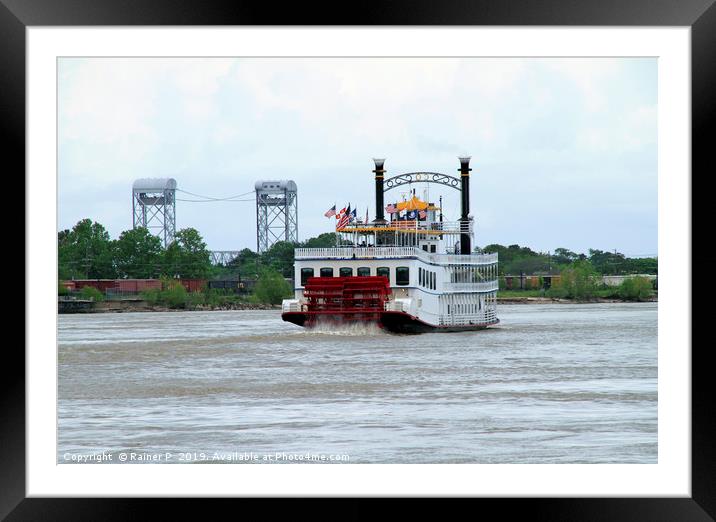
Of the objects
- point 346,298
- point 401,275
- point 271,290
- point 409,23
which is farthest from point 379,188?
point 409,23

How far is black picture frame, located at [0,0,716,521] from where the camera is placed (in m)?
5.05

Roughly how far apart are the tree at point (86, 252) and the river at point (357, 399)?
102 ft

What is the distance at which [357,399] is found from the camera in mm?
15297

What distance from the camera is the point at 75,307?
56031 millimetres

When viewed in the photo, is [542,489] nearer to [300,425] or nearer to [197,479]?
[197,479]

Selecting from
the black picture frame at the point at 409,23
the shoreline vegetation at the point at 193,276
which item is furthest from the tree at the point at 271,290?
the black picture frame at the point at 409,23

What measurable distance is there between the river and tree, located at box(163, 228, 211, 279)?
30120 mm

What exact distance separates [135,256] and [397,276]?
37.2 m

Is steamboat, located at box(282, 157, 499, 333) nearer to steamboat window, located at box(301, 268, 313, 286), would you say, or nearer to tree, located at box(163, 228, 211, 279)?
steamboat window, located at box(301, 268, 313, 286)

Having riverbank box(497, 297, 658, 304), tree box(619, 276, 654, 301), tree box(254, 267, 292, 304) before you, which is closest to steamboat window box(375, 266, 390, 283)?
tree box(254, 267, 292, 304)

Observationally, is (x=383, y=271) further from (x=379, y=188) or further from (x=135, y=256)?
(x=135, y=256)
